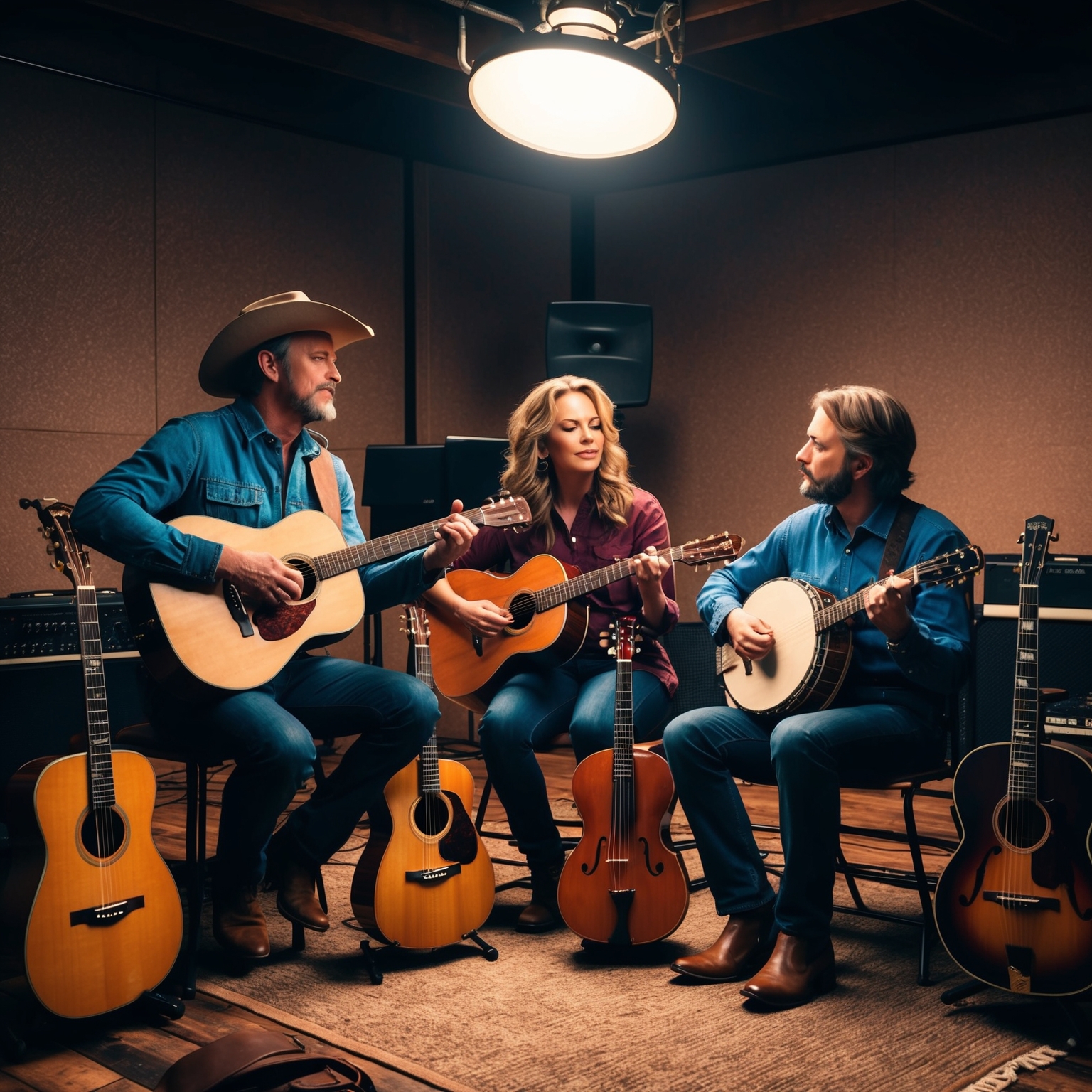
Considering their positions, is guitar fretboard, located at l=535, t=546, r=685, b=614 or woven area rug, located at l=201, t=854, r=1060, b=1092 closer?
woven area rug, located at l=201, t=854, r=1060, b=1092

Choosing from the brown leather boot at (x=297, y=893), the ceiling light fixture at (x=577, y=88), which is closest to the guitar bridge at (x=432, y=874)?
the brown leather boot at (x=297, y=893)

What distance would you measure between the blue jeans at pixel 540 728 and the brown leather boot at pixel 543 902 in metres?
0.02

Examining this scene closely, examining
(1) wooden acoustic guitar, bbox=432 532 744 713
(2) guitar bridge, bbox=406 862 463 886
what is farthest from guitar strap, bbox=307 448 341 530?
(2) guitar bridge, bbox=406 862 463 886

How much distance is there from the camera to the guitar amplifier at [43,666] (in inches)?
129

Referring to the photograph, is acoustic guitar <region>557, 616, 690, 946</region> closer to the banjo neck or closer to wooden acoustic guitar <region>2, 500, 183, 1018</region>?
the banjo neck

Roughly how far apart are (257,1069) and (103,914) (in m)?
0.58

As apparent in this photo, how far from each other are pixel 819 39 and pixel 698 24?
549 millimetres

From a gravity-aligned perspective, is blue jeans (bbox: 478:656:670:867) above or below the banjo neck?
below

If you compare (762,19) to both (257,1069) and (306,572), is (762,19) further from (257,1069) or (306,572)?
(257,1069)

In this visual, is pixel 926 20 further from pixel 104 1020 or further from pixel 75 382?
pixel 104 1020

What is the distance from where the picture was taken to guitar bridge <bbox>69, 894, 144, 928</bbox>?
2055mm

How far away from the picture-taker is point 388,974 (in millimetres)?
2395

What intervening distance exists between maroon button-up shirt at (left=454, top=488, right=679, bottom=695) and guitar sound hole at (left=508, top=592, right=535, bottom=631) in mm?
144

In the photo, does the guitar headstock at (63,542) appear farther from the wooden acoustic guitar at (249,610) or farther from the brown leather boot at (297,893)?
the brown leather boot at (297,893)
